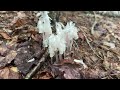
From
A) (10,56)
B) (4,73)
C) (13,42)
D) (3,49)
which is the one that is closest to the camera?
(4,73)

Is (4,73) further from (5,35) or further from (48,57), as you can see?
(5,35)

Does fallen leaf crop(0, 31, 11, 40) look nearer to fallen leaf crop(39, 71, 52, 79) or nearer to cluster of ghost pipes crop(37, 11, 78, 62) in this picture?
cluster of ghost pipes crop(37, 11, 78, 62)

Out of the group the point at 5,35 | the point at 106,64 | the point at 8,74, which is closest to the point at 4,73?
the point at 8,74

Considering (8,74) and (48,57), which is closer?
(8,74)

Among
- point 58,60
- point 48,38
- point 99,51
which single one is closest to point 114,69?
point 99,51
